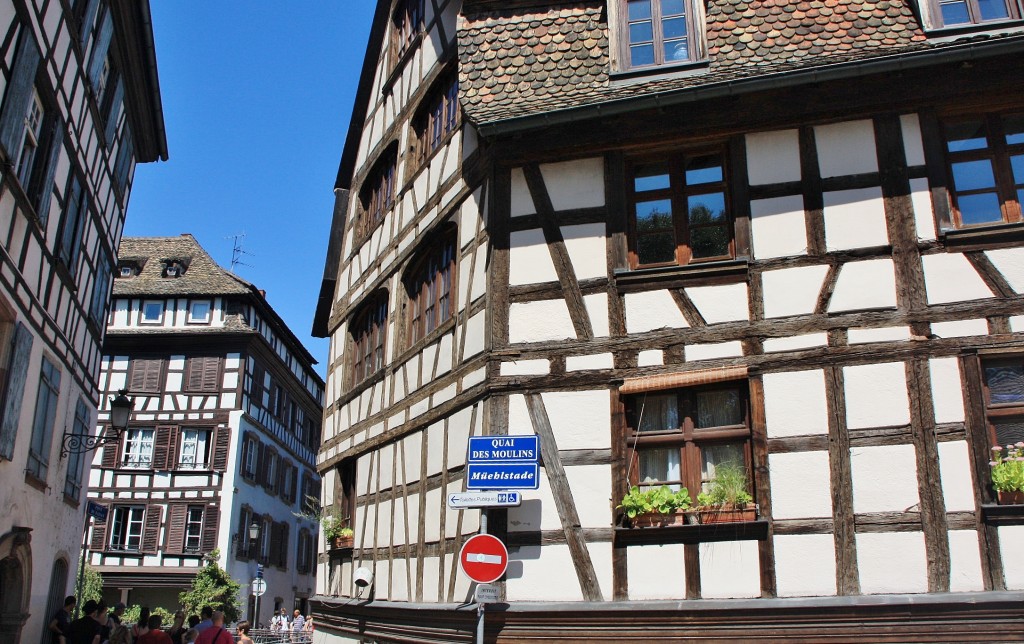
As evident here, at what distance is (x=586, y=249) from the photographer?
35.6 ft

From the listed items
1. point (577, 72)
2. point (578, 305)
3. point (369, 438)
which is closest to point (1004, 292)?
point (578, 305)

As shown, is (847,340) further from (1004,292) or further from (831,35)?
(831,35)

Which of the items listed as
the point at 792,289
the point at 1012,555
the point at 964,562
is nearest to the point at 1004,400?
the point at 1012,555

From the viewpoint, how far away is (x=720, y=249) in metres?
10.5

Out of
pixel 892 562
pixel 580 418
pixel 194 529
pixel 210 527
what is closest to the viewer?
pixel 892 562

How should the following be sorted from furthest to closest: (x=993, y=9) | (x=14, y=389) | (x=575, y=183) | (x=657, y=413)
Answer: (x=14, y=389), (x=575, y=183), (x=993, y=9), (x=657, y=413)

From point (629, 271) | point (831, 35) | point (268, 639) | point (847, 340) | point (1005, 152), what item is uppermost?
point (831, 35)

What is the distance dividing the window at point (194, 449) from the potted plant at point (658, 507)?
92.3ft

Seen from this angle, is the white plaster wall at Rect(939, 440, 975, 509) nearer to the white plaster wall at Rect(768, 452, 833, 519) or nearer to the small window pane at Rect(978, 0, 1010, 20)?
the white plaster wall at Rect(768, 452, 833, 519)

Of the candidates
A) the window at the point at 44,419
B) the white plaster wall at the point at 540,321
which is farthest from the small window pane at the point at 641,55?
the window at the point at 44,419

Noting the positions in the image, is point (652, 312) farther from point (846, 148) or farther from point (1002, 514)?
point (1002, 514)

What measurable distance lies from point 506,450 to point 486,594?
→ 1434 mm

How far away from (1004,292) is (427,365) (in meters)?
6.88

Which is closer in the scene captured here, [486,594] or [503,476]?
[486,594]
